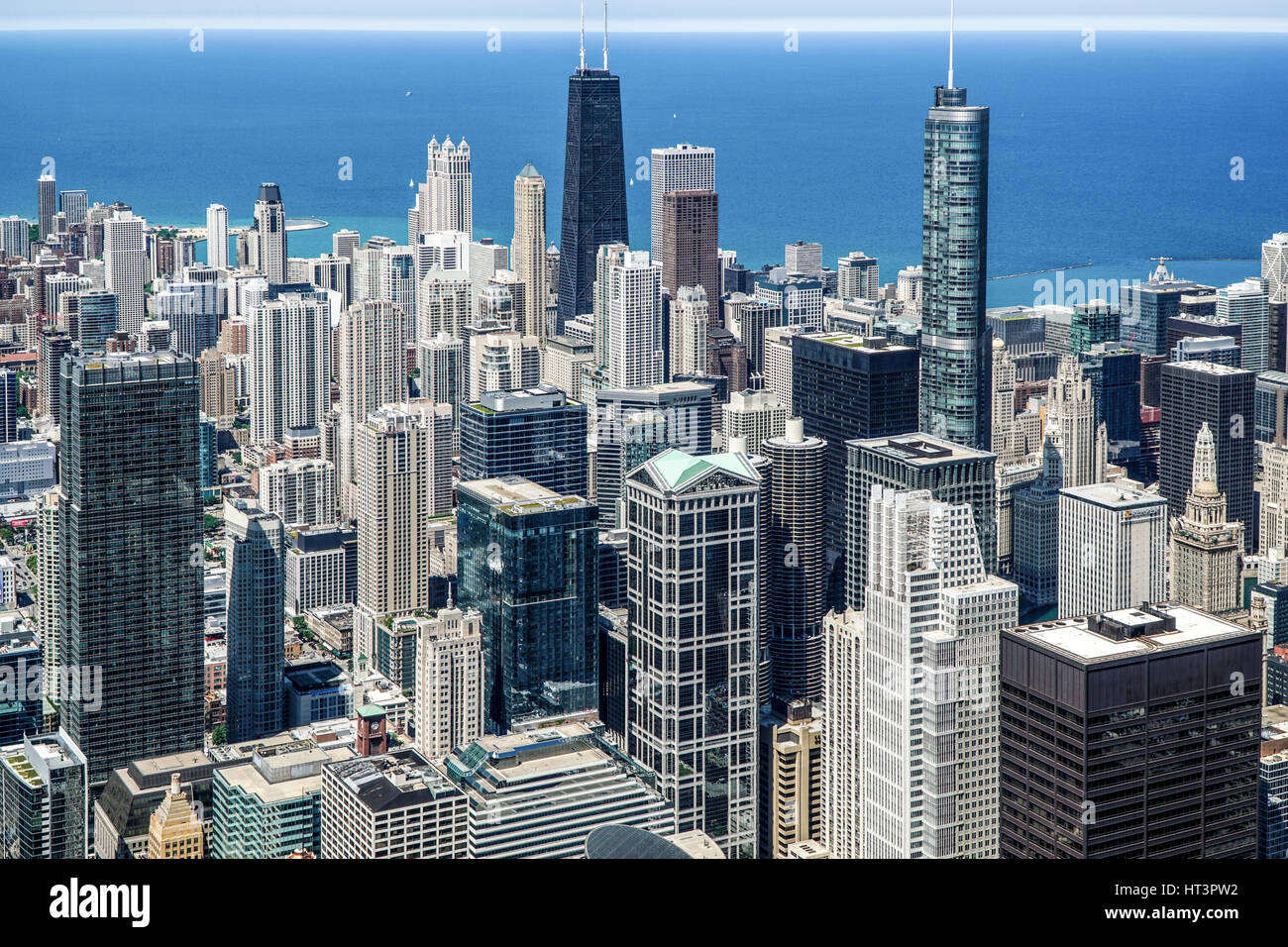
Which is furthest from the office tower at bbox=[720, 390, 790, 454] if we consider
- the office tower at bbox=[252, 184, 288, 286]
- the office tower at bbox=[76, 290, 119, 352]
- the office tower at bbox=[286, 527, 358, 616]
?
the office tower at bbox=[252, 184, 288, 286]

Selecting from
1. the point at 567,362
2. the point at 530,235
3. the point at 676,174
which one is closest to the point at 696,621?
the point at 567,362

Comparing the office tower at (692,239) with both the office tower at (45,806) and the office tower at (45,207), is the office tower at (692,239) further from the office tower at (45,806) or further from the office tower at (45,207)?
the office tower at (45,806)

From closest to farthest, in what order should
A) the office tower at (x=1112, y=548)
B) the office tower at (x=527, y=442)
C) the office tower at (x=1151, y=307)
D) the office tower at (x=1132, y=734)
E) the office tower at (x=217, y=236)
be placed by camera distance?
the office tower at (x=1132, y=734)
the office tower at (x=1112, y=548)
the office tower at (x=527, y=442)
the office tower at (x=1151, y=307)
the office tower at (x=217, y=236)

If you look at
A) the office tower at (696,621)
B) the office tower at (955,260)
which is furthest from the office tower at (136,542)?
the office tower at (955,260)
